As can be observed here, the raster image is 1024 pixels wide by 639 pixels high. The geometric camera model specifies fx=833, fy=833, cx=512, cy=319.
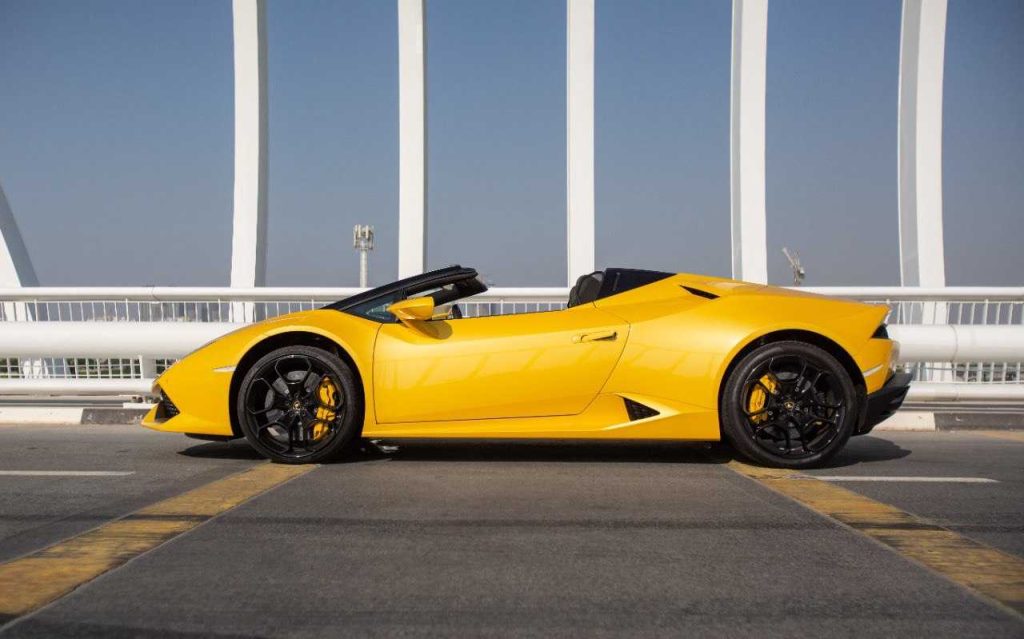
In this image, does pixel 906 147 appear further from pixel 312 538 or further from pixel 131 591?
pixel 131 591

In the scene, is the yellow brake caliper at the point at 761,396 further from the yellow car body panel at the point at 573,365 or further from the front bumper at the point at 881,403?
the front bumper at the point at 881,403

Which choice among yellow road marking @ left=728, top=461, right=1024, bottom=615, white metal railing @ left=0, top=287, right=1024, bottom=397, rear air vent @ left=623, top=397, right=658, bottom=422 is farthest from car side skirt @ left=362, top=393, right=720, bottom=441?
white metal railing @ left=0, top=287, right=1024, bottom=397

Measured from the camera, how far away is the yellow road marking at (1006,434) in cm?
611

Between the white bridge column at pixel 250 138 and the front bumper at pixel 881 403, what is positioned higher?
the white bridge column at pixel 250 138

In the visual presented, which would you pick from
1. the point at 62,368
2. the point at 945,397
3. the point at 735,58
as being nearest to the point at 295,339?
the point at 62,368

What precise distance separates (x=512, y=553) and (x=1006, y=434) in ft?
17.2

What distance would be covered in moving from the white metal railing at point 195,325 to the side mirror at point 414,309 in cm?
317

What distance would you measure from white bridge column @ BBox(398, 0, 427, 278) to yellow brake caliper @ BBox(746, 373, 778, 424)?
688 cm

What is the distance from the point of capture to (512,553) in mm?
2676

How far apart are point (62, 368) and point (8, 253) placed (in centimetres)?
410

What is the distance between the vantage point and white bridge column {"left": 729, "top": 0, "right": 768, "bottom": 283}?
10.3 meters

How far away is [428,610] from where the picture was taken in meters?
2.12

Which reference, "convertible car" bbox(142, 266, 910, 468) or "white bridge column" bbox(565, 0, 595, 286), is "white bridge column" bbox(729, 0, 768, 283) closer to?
"white bridge column" bbox(565, 0, 595, 286)

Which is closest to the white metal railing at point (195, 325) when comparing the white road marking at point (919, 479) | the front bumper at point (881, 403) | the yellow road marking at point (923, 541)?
the front bumper at point (881, 403)
